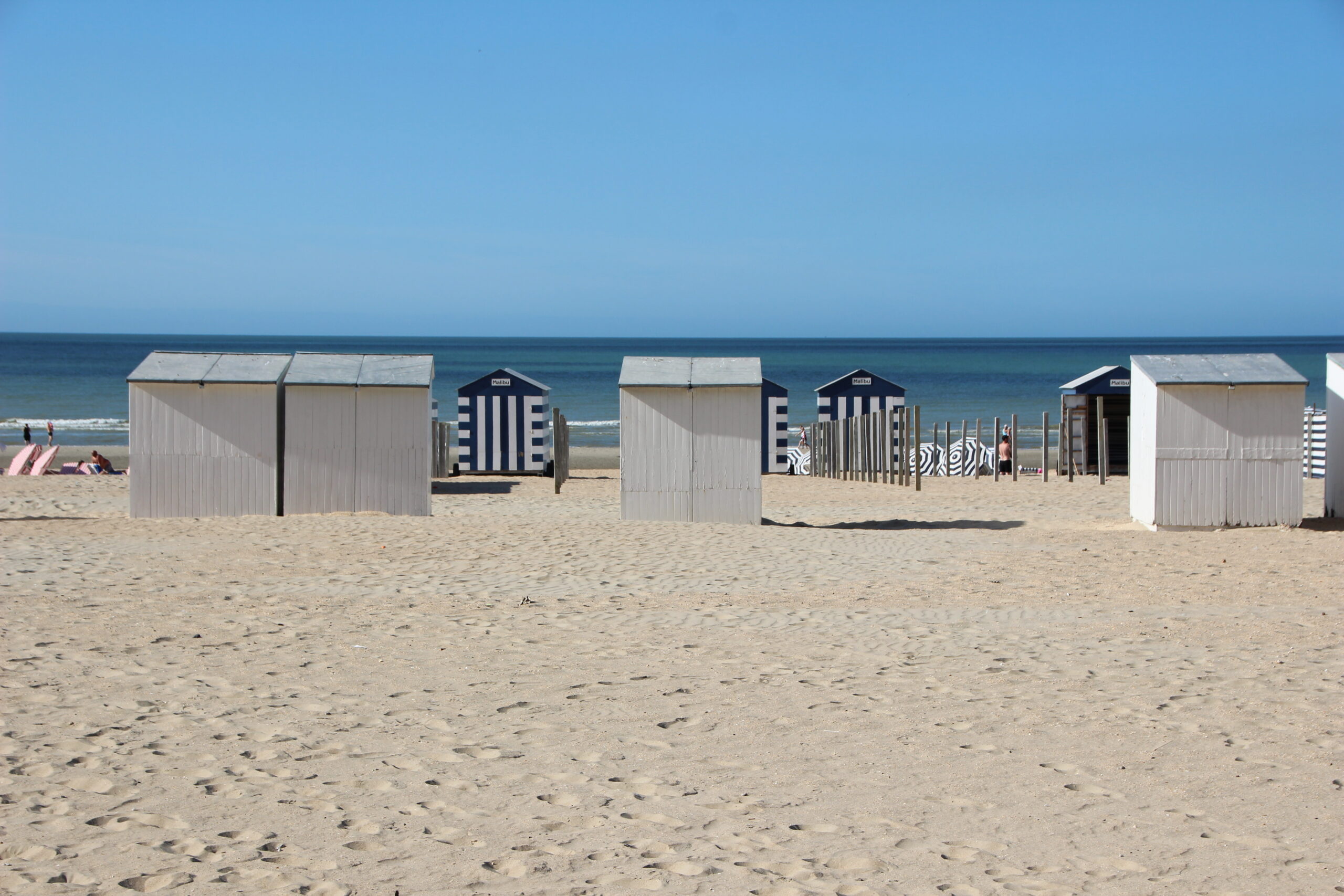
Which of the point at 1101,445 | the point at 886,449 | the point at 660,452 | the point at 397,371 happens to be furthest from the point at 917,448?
the point at 397,371

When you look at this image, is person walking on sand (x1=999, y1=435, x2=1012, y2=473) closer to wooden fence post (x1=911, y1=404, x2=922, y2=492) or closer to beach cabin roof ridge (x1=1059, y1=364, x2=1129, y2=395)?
beach cabin roof ridge (x1=1059, y1=364, x2=1129, y2=395)

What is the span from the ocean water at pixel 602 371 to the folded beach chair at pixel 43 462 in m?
8.02

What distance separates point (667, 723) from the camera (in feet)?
17.0

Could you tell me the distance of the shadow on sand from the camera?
13195 mm

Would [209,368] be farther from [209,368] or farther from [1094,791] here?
[1094,791]

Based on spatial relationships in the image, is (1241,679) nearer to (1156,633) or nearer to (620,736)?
(1156,633)

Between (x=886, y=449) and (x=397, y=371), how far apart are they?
394 inches

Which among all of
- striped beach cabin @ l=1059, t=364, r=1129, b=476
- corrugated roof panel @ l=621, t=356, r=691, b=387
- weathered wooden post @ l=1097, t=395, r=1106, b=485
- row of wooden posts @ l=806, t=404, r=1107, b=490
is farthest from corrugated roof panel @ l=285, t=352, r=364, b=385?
striped beach cabin @ l=1059, t=364, r=1129, b=476

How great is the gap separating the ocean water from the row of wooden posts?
1411 centimetres

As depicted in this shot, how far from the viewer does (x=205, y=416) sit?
42.1 feet

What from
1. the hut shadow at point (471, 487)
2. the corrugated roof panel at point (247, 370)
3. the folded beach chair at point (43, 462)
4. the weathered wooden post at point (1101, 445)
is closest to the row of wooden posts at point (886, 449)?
the weathered wooden post at point (1101, 445)

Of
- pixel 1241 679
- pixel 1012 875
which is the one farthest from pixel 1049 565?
pixel 1012 875

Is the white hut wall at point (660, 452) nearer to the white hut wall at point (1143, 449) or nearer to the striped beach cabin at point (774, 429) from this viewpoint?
the white hut wall at point (1143, 449)

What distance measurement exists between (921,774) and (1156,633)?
3289 mm
